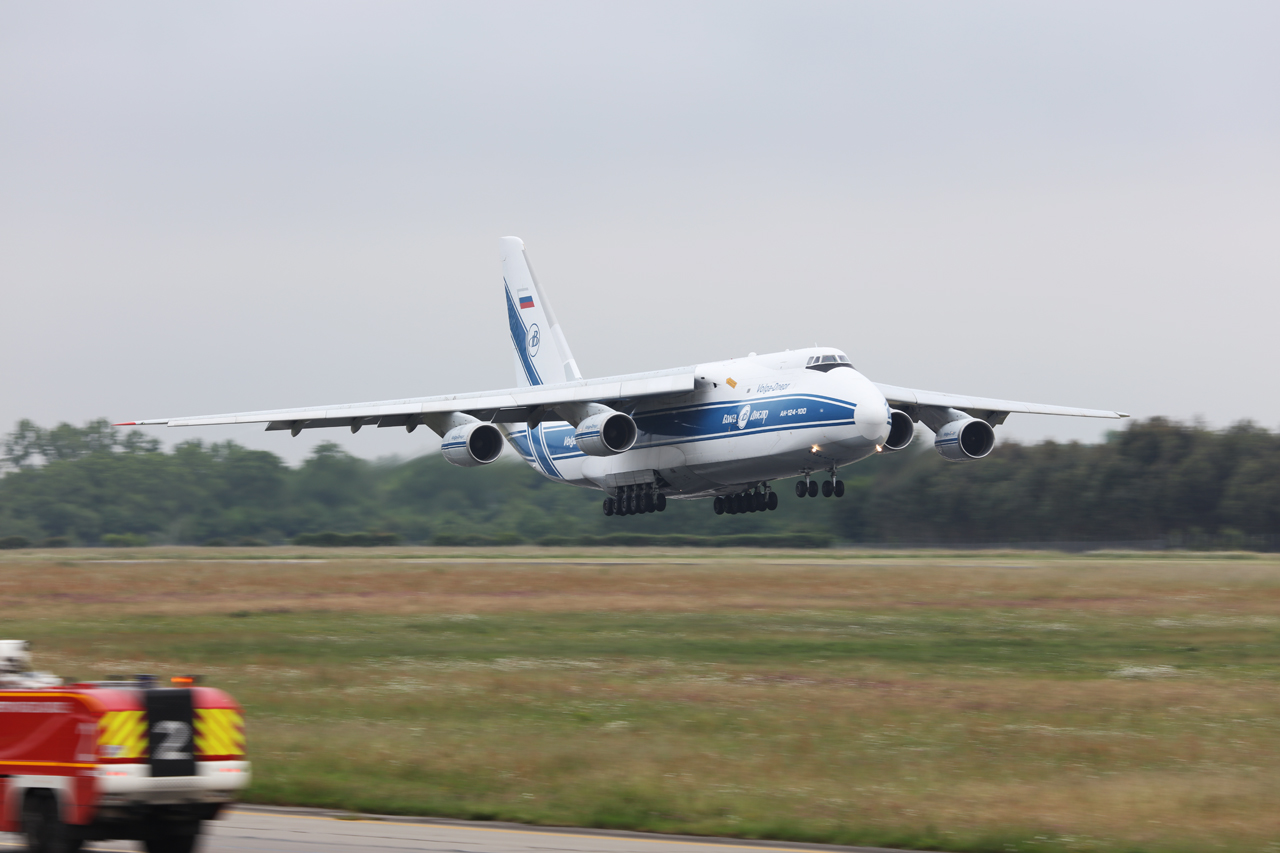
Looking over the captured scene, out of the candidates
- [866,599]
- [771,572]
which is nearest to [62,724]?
[866,599]

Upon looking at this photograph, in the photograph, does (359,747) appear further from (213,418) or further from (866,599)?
(213,418)

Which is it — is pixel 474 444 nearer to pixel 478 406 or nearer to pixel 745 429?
pixel 478 406

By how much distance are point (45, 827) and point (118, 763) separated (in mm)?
953

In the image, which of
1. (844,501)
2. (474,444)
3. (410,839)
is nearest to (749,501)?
(474,444)

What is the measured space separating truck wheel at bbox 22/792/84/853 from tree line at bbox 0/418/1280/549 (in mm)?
42543

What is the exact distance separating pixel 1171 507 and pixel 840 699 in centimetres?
4107

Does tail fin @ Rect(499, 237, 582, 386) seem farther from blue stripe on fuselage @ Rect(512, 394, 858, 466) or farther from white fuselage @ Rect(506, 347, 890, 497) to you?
white fuselage @ Rect(506, 347, 890, 497)

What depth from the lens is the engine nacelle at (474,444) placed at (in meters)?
38.2

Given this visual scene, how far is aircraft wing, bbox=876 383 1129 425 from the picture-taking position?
4038 centimetres

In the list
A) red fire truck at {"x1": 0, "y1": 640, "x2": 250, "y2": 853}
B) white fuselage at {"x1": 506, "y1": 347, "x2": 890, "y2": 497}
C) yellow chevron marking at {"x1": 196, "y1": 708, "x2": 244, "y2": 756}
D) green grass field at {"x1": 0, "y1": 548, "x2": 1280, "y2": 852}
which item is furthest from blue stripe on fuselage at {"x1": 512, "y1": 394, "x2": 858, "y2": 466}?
red fire truck at {"x1": 0, "y1": 640, "x2": 250, "y2": 853}

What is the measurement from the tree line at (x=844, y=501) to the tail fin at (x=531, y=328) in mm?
8256

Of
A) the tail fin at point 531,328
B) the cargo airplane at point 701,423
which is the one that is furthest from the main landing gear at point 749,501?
A: the tail fin at point 531,328

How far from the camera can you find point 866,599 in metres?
30.8

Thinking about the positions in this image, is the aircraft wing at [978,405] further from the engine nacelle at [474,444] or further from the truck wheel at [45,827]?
the truck wheel at [45,827]
